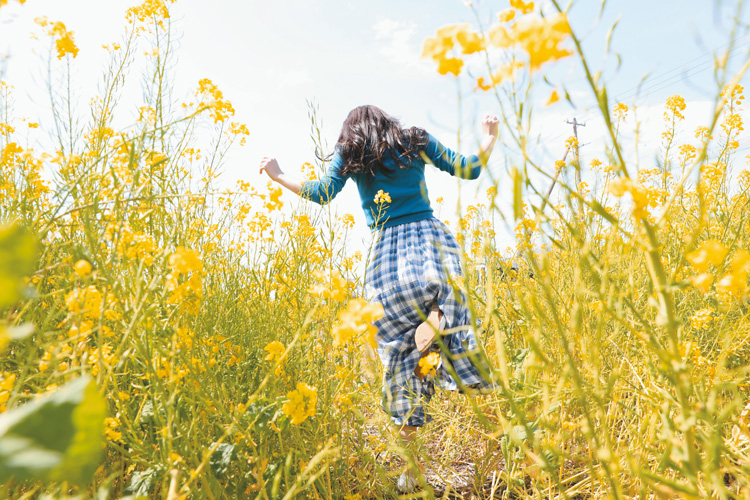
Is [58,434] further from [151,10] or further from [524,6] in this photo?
[151,10]

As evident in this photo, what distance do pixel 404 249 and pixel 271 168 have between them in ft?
2.70

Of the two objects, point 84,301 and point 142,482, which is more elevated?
point 84,301

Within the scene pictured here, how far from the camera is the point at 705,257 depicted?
23.2 inches

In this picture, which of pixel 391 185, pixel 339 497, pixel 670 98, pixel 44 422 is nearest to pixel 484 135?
pixel 391 185

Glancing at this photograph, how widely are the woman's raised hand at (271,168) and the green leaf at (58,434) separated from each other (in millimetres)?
2099

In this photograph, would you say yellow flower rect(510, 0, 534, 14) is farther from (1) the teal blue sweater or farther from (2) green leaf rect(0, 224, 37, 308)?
(1) the teal blue sweater

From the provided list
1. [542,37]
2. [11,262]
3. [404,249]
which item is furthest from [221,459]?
[404,249]

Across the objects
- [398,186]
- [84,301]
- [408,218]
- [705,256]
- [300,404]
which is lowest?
[300,404]

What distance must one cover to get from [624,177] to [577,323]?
0.20 metres

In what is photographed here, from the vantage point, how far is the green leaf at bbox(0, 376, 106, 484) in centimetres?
29

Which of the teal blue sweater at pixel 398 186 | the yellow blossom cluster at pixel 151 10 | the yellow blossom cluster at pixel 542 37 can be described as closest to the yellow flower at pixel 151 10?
the yellow blossom cluster at pixel 151 10

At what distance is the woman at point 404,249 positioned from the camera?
198cm

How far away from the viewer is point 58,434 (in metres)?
0.31

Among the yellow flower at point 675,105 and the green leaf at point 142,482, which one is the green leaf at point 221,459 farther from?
the yellow flower at point 675,105
